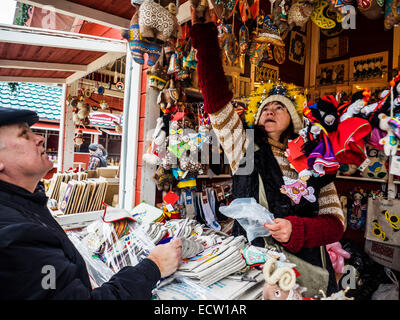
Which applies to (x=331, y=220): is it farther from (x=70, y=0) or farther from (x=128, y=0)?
(x=70, y=0)

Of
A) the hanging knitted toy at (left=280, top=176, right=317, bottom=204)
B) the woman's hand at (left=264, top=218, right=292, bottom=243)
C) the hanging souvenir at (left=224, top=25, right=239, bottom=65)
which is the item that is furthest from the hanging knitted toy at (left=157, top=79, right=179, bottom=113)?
the woman's hand at (left=264, top=218, right=292, bottom=243)

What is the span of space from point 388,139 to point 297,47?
3.09m

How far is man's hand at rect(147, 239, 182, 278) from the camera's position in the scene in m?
1.02

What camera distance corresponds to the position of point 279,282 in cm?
76

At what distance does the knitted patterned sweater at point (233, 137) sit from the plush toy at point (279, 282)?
32 centimetres

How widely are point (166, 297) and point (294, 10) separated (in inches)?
71.4

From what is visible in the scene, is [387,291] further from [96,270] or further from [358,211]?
[96,270]

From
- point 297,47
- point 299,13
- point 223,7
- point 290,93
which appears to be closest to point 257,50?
point 299,13

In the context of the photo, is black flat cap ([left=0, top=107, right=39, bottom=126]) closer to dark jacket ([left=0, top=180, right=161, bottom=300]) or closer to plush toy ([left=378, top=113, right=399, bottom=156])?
dark jacket ([left=0, top=180, right=161, bottom=300])

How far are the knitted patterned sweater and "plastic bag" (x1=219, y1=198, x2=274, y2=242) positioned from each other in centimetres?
11

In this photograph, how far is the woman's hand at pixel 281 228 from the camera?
1046 millimetres

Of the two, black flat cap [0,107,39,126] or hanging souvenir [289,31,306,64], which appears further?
hanging souvenir [289,31,306,64]

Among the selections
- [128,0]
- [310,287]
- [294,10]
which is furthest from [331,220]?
[128,0]

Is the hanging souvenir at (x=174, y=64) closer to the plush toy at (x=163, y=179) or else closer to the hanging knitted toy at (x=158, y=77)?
the hanging knitted toy at (x=158, y=77)
